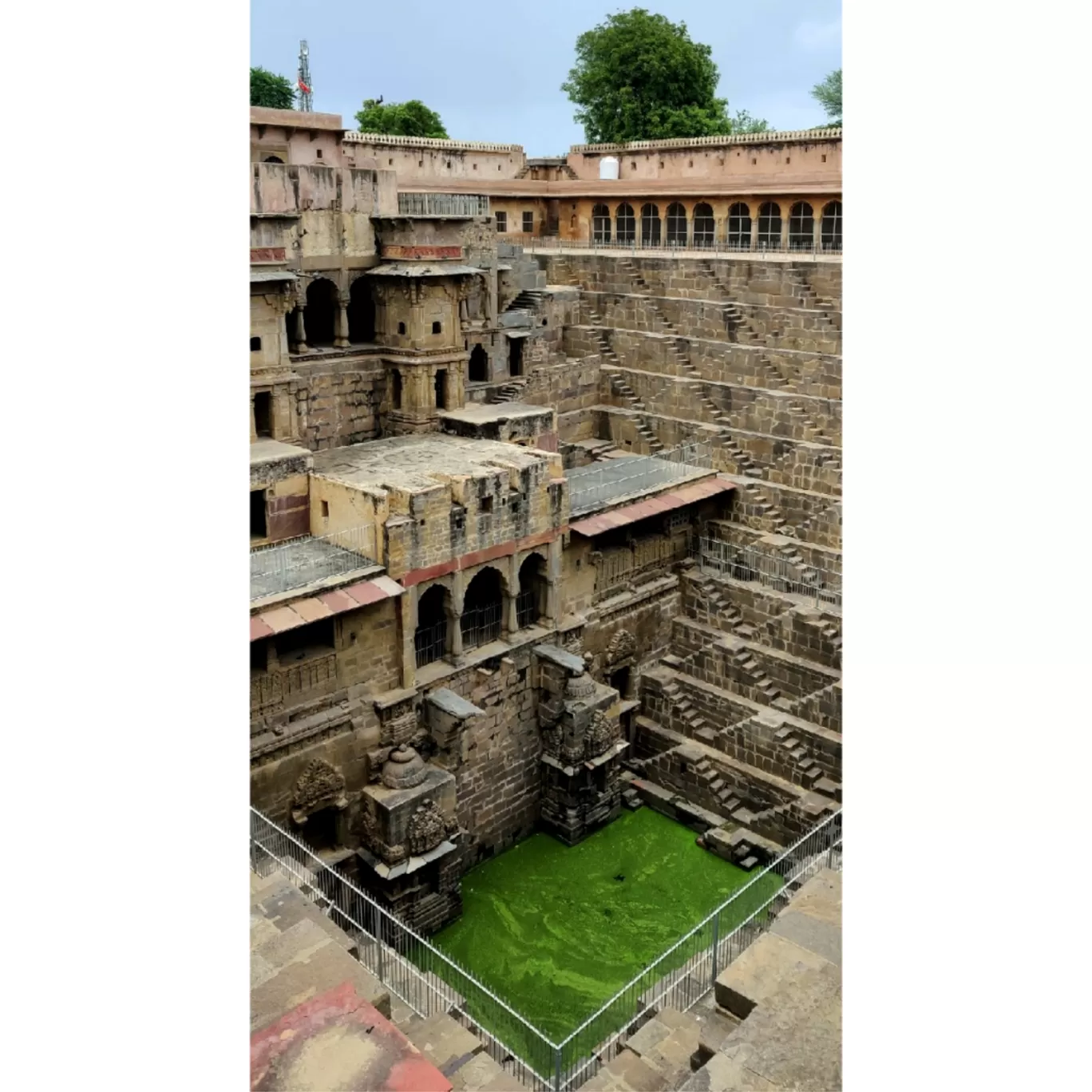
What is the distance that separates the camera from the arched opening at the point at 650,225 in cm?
3372

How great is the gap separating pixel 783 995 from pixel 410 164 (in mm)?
29386

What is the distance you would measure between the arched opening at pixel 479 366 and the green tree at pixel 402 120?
26.1m

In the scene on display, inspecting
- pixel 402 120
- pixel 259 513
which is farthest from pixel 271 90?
pixel 259 513

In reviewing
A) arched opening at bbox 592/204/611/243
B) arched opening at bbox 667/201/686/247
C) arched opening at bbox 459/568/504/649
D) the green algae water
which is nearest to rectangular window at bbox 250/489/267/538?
arched opening at bbox 459/568/504/649

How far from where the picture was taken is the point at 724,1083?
25.1 feet

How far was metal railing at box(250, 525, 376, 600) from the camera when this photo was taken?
15.9 metres

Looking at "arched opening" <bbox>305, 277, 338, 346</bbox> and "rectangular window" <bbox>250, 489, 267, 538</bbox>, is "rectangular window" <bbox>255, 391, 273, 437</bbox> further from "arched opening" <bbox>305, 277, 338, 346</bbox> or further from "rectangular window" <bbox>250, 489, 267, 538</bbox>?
"arched opening" <bbox>305, 277, 338, 346</bbox>

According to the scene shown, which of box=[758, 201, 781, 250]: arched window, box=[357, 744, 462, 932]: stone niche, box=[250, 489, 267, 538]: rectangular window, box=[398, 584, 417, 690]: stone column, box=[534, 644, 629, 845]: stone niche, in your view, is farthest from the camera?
box=[758, 201, 781, 250]: arched window

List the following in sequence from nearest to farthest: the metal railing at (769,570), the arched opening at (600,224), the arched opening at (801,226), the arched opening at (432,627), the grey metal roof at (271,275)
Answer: the arched opening at (432,627), the grey metal roof at (271,275), the metal railing at (769,570), the arched opening at (801,226), the arched opening at (600,224)

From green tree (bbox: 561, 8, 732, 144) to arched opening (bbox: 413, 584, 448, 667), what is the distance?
32.0 meters

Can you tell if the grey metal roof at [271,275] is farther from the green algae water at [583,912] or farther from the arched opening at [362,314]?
the green algae water at [583,912]

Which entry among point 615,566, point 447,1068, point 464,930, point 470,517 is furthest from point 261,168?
point 447,1068

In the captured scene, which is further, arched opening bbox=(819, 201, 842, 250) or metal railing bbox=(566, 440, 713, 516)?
arched opening bbox=(819, 201, 842, 250)

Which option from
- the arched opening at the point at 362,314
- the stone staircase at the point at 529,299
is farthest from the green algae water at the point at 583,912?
the stone staircase at the point at 529,299
